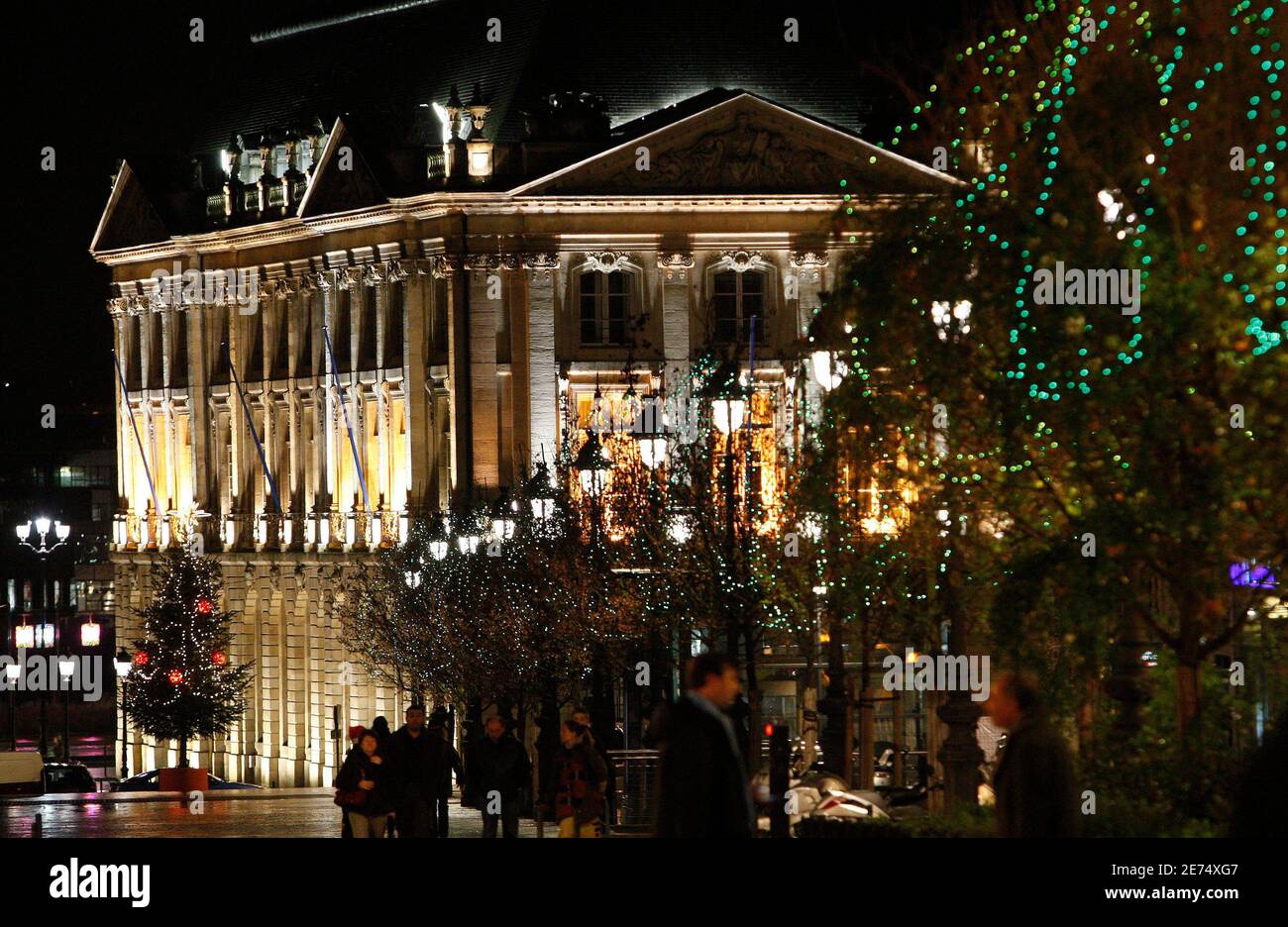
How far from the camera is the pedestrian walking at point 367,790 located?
119ft

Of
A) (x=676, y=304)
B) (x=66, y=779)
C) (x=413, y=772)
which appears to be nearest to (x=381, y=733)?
(x=413, y=772)

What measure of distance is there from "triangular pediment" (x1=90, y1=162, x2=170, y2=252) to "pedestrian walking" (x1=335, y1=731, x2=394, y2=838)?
66097mm

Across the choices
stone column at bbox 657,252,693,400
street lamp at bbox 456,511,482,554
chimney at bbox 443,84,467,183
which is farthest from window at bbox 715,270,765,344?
street lamp at bbox 456,511,482,554

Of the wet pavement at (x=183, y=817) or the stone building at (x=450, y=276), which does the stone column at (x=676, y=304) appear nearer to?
the stone building at (x=450, y=276)

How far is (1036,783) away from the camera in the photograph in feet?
69.4

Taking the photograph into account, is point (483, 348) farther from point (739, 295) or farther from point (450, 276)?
point (739, 295)

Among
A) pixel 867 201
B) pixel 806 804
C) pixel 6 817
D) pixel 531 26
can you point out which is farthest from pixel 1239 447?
pixel 531 26

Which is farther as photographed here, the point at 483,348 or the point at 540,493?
the point at 483,348

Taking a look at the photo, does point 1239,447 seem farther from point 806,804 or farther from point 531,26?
point 531,26

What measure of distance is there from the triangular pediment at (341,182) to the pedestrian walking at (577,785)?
53773mm

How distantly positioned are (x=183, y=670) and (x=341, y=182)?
44.8 feet

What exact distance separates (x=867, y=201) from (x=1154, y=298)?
6.08m

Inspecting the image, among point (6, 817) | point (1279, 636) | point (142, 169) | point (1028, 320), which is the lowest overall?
point (6, 817)
